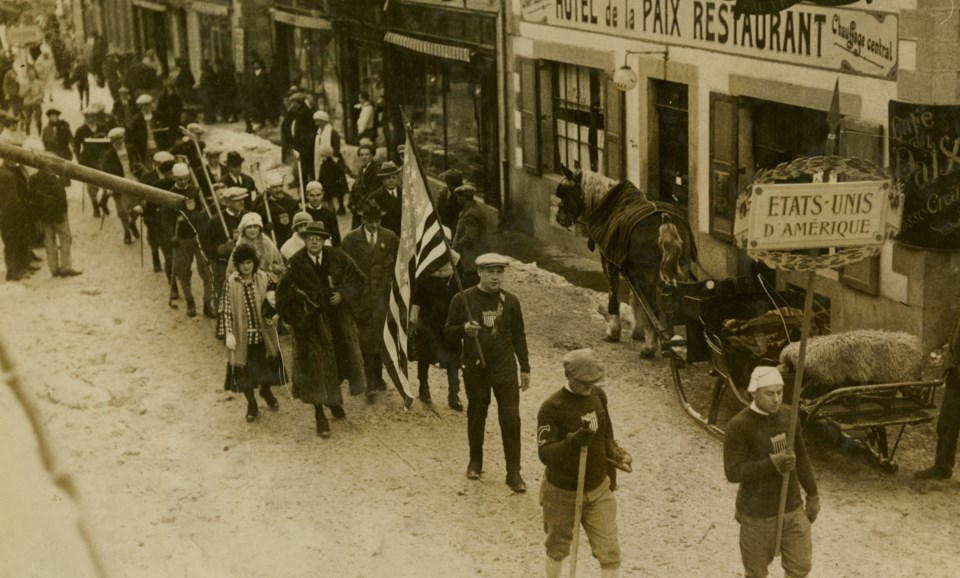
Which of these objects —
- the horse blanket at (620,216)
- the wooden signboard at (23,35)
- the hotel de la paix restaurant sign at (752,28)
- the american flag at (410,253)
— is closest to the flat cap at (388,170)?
the horse blanket at (620,216)

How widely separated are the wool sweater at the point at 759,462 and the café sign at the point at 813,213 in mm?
1043

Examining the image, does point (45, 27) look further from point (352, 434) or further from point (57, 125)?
point (352, 434)

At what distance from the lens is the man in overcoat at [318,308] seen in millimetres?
10414

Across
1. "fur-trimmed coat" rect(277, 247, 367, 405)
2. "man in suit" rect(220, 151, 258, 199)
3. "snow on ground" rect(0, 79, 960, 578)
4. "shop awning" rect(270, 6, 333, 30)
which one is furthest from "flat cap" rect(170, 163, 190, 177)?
"shop awning" rect(270, 6, 333, 30)

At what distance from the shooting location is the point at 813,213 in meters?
7.49

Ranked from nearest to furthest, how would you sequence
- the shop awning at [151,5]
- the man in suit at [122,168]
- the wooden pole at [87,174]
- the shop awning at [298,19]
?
1. the wooden pole at [87,174]
2. the man in suit at [122,168]
3. the shop awning at [151,5]
4. the shop awning at [298,19]

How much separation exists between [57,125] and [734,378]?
880cm

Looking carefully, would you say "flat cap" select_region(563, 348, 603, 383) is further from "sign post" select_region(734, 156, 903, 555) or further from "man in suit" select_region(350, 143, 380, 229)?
"man in suit" select_region(350, 143, 380, 229)

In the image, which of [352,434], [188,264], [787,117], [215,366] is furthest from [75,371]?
[787,117]

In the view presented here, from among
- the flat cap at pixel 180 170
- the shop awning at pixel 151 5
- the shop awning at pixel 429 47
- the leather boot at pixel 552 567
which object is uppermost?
the shop awning at pixel 151 5

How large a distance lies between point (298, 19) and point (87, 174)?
1014cm

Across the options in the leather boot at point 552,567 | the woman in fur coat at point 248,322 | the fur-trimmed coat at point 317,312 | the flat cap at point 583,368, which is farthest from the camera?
the woman in fur coat at point 248,322

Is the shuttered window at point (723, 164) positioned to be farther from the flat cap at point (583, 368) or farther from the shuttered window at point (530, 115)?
the flat cap at point (583, 368)

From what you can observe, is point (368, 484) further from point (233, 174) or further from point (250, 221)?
point (233, 174)
